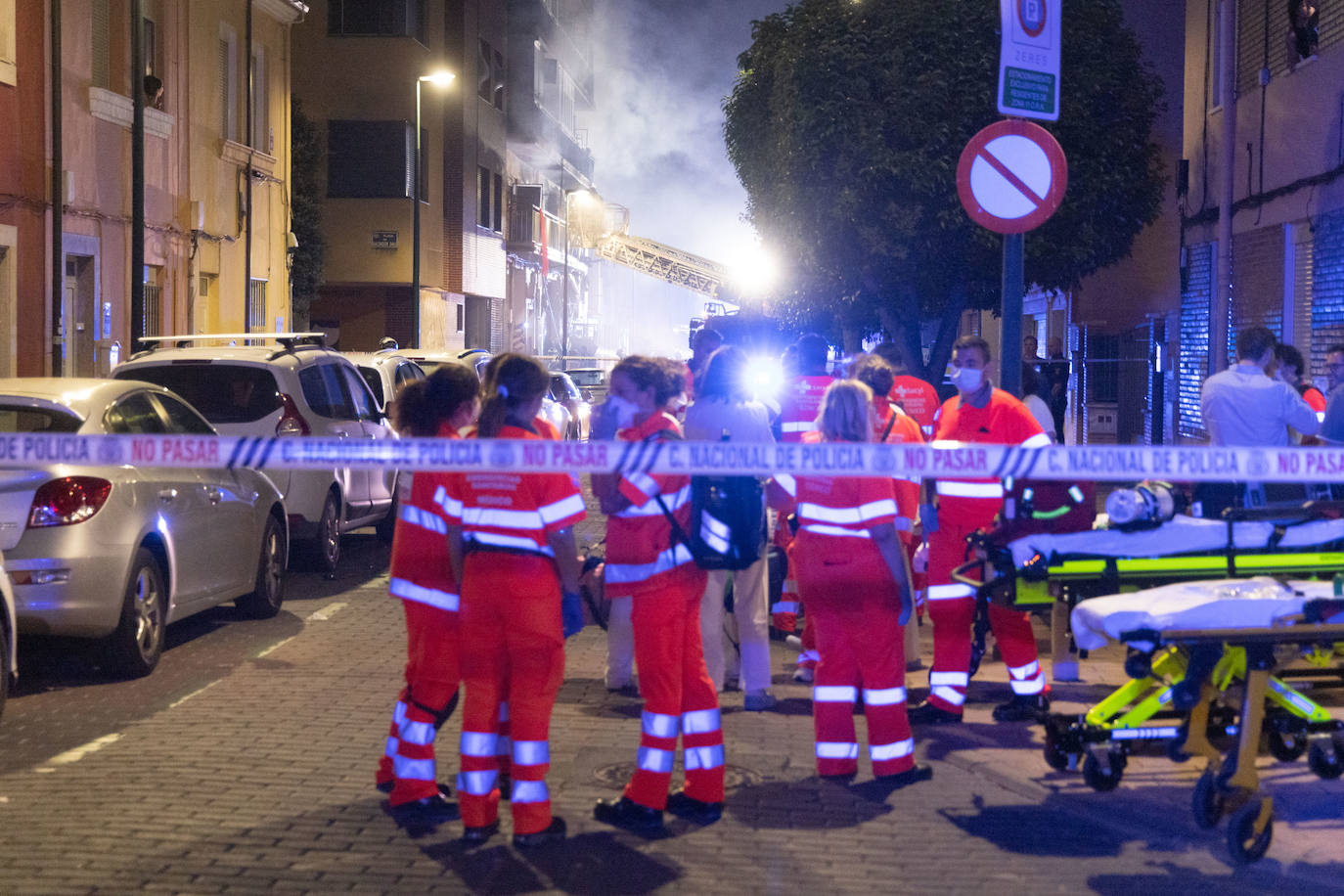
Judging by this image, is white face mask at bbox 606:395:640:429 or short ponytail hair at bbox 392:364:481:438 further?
white face mask at bbox 606:395:640:429

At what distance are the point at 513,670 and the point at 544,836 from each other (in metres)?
0.62

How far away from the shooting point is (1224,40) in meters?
20.2

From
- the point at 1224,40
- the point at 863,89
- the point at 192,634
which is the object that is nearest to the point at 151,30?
the point at 863,89

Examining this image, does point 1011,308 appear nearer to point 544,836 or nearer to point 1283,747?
point 1283,747

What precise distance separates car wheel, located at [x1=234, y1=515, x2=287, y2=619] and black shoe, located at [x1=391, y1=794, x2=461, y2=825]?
16.0ft

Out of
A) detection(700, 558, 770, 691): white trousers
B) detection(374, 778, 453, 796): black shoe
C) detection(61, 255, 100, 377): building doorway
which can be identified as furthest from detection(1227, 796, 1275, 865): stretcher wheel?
detection(61, 255, 100, 377): building doorway

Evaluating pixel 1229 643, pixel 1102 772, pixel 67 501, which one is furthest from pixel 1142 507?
pixel 67 501

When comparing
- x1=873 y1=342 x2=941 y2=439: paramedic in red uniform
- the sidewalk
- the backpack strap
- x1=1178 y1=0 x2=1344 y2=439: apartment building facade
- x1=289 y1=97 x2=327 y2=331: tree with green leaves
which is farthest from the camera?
x1=289 y1=97 x2=327 y2=331: tree with green leaves

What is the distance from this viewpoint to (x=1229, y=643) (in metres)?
5.93

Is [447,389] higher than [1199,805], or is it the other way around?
[447,389]

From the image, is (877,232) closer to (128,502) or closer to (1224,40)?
(1224,40)

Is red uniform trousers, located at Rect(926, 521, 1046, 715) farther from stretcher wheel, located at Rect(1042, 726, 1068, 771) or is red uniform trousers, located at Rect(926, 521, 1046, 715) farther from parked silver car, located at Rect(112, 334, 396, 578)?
parked silver car, located at Rect(112, 334, 396, 578)

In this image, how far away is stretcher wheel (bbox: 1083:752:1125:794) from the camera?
6383mm

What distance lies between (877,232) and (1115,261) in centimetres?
500
